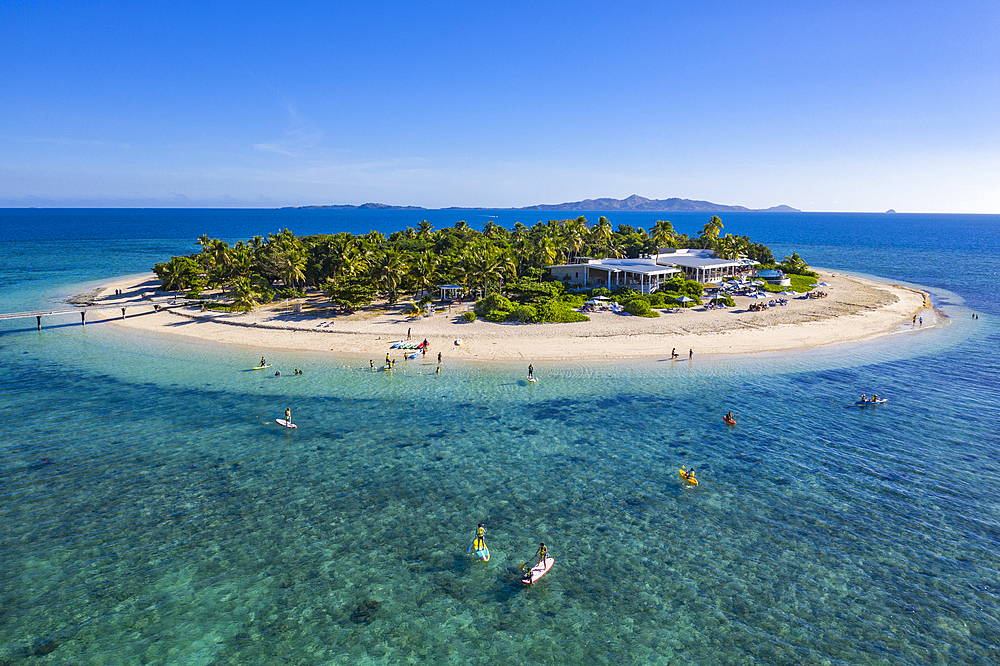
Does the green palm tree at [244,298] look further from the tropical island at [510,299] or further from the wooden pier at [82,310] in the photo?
the wooden pier at [82,310]


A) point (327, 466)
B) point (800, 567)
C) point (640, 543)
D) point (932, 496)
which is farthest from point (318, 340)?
point (932, 496)

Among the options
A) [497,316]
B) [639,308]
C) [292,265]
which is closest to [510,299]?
[497,316]

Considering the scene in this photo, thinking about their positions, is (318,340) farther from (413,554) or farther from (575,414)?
(413,554)

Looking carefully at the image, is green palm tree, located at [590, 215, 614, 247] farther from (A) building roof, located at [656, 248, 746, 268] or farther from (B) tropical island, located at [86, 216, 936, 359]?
(A) building roof, located at [656, 248, 746, 268]

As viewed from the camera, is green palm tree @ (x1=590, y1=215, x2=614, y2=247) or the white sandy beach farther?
green palm tree @ (x1=590, y1=215, x2=614, y2=247)

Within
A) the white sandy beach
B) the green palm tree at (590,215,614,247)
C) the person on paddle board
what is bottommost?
the person on paddle board

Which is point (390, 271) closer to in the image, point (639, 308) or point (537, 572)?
point (639, 308)

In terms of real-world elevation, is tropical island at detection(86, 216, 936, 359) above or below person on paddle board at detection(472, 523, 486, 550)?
above

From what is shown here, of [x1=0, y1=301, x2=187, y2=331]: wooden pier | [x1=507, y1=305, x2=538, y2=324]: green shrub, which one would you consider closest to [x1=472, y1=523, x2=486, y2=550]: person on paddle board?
[x1=507, y1=305, x2=538, y2=324]: green shrub
